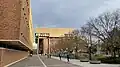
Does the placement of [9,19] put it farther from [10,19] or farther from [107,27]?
[107,27]

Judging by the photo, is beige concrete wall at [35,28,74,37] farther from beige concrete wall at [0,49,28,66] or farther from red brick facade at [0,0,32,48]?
red brick facade at [0,0,32,48]

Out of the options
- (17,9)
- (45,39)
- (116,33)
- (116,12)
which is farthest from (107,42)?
(45,39)

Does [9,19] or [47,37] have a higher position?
[47,37]

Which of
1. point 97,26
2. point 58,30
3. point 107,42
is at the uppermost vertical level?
point 58,30

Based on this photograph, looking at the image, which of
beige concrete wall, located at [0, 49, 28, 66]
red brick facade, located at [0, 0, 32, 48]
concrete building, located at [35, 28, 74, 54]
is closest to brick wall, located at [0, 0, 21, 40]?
red brick facade, located at [0, 0, 32, 48]

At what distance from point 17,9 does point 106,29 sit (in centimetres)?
Answer: 2013

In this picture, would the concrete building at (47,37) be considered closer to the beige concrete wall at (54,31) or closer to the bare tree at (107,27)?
the beige concrete wall at (54,31)

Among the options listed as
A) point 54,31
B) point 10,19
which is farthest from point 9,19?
point 54,31

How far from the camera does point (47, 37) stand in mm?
167250

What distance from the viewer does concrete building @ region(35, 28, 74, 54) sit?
163 meters

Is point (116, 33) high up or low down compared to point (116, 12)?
down

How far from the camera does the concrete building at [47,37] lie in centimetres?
16288

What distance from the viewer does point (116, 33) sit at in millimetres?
45719

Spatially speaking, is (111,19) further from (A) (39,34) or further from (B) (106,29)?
(A) (39,34)
